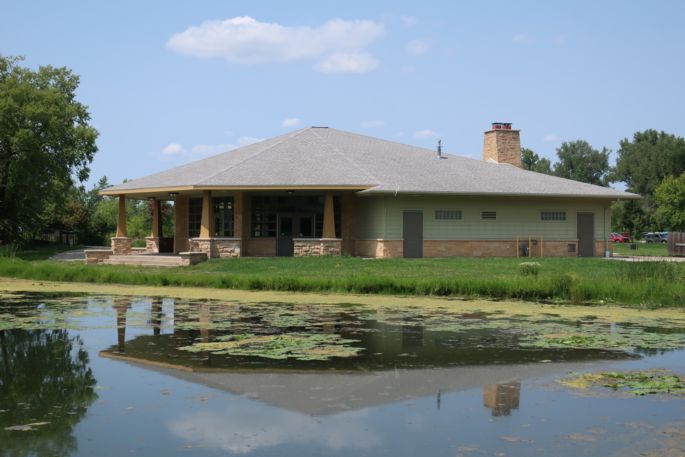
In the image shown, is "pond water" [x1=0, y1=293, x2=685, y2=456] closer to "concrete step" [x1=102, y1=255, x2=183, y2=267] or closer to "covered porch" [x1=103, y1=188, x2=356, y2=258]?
"concrete step" [x1=102, y1=255, x2=183, y2=267]

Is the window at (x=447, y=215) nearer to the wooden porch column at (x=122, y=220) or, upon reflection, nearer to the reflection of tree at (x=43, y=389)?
the wooden porch column at (x=122, y=220)

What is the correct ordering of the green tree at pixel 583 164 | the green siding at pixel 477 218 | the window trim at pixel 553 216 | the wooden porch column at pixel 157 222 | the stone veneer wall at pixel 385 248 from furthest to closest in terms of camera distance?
the green tree at pixel 583 164
the wooden porch column at pixel 157 222
the window trim at pixel 553 216
the green siding at pixel 477 218
the stone veneer wall at pixel 385 248

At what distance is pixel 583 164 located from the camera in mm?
107250

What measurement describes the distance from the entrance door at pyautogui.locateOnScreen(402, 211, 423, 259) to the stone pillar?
10.0 metres

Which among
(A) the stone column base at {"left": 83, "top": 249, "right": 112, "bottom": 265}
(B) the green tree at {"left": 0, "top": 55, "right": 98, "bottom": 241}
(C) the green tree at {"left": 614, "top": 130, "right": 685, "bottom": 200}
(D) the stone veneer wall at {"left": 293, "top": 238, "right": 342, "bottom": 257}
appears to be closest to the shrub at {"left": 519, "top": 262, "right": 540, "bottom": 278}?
(D) the stone veneer wall at {"left": 293, "top": 238, "right": 342, "bottom": 257}

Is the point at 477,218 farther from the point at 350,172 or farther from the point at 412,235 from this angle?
the point at 350,172

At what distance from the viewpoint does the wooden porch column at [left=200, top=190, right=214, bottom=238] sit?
34.3 metres

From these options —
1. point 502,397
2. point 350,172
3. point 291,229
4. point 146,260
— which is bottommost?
point 502,397

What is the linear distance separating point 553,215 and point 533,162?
7604cm

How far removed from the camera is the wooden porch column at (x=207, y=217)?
113 ft

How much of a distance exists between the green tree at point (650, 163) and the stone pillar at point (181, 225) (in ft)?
212

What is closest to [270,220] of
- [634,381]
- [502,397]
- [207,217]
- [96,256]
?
[207,217]

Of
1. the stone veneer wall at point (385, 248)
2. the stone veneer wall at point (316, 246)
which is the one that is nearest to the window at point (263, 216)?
the stone veneer wall at point (316, 246)

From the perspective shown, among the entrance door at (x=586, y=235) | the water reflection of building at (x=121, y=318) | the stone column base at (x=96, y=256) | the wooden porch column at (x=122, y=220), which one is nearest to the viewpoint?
the water reflection of building at (x=121, y=318)
